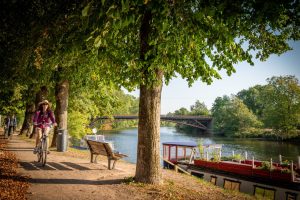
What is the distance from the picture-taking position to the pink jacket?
32.5ft

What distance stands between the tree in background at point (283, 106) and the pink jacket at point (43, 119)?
5836 centimetres

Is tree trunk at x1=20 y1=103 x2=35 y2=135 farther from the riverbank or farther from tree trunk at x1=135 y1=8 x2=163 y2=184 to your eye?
tree trunk at x1=135 y1=8 x2=163 y2=184

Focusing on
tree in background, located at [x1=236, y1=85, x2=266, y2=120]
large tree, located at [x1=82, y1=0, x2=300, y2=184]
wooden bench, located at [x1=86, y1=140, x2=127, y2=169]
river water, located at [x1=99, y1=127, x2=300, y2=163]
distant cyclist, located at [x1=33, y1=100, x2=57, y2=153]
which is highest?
tree in background, located at [x1=236, y1=85, x2=266, y2=120]

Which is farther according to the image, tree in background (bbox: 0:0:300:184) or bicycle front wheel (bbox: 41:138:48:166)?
bicycle front wheel (bbox: 41:138:48:166)

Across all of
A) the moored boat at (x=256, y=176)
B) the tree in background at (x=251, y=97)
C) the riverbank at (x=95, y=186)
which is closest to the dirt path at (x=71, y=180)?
the riverbank at (x=95, y=186)

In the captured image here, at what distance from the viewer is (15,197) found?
6086 millimetres

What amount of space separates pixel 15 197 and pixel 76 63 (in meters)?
8.76

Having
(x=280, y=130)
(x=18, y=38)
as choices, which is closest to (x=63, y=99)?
(x=18, y=38)

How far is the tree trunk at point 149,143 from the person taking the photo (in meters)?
7.93

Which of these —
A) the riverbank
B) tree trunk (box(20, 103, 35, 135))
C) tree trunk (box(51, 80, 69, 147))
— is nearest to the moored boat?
the riverbank

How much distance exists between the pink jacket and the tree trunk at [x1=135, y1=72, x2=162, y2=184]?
3.86m

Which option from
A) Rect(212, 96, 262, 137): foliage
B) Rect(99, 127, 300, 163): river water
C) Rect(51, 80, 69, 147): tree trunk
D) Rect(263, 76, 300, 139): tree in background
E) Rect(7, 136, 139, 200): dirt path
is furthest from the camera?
Rect(212, 96, 262, 137): foliage

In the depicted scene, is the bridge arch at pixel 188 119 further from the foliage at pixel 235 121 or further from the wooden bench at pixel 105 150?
the wooden bench at pixel 105 150

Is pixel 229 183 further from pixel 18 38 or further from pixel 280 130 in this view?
pixel 280 130
